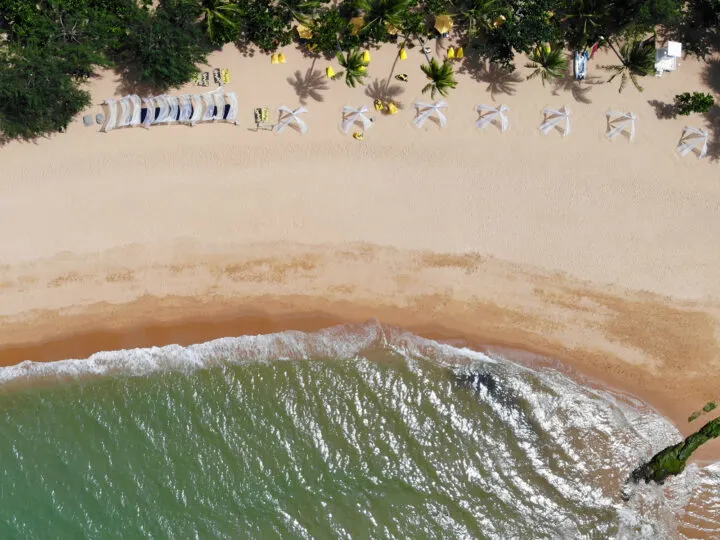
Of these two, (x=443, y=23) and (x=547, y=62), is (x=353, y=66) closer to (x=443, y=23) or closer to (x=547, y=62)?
(x=443, y=23)

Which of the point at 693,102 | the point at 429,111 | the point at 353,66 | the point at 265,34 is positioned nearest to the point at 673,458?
the point at 693,102

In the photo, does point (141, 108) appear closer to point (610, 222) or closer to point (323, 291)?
point (323, 291)

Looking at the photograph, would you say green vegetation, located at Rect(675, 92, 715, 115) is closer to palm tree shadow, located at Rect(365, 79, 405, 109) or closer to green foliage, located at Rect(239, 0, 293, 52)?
palm tree shadow, located at Rect(365, 79, 405, 109)

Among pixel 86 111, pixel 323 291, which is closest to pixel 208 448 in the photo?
pixel 323 291

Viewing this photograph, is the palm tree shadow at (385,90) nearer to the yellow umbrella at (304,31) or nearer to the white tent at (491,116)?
the yellow umbrella at (304,31)

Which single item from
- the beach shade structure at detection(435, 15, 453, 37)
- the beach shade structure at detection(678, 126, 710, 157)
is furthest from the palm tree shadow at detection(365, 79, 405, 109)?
the beach shade structure at detection(678, 126, 710, 157)
